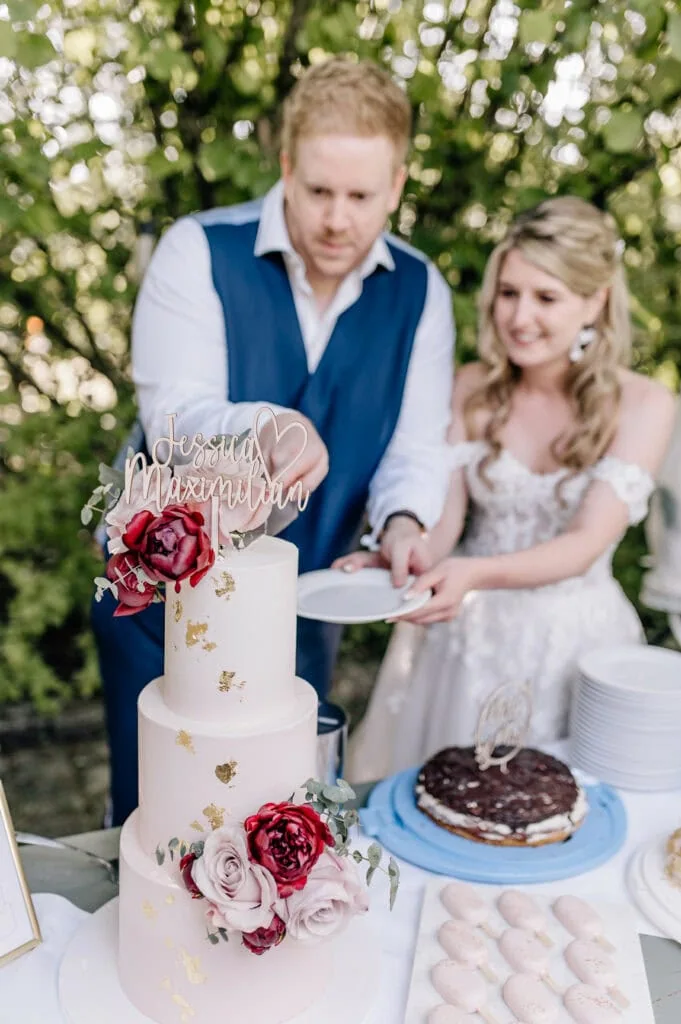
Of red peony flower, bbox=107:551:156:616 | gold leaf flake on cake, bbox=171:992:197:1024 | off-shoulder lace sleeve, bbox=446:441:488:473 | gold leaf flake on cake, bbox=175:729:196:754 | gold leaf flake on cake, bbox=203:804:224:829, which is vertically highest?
red peony flower, bbox=107:551:156:616

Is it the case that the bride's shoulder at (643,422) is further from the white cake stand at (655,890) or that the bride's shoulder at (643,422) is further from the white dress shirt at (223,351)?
the white cake stand at (655,890)

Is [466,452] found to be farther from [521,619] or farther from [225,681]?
[225,681]

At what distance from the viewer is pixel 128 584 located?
1.08m

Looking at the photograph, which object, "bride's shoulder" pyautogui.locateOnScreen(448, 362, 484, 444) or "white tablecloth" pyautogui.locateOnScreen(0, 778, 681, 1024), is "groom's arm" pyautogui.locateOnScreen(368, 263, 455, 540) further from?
"white tablecloth" pyautogui.locateOnScreen(0, 778, 681, 1024)

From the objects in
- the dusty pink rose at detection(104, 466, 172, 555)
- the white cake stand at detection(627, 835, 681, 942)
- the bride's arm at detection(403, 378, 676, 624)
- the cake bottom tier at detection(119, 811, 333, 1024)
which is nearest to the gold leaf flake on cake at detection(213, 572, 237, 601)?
the dusty pink rose at detection(104, 466, 172, 555)

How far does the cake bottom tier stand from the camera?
1.11m

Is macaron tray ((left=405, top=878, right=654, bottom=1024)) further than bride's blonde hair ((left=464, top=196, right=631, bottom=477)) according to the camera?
No

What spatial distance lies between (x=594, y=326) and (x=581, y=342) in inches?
2.3

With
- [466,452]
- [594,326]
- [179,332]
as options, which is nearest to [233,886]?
[179,332]

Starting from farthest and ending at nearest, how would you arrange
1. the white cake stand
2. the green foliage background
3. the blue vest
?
the green foliage background, the blue vest, the white cake stand

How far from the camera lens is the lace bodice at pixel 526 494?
223 cm

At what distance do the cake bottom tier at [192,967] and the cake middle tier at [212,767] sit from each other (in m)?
0.07

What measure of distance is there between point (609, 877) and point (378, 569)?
760mm

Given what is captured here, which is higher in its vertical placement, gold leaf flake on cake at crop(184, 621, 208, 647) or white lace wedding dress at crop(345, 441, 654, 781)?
gold leaf flake on cake at crop(184, 621, 208, 647)
